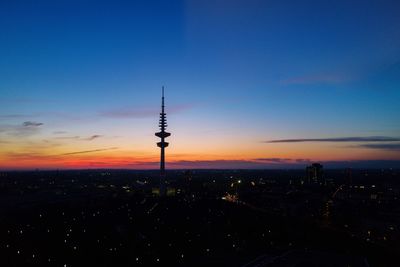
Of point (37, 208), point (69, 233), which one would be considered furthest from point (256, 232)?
point (37, 208)

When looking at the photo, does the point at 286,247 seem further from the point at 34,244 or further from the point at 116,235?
the point at 34,244

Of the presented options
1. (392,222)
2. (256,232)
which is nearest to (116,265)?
(256,232)

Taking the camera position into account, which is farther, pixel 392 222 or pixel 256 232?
pixel 392 222

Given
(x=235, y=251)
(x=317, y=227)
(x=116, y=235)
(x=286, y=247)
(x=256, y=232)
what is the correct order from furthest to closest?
1. (x=317, y=227)
2. (x=256, y=232)
3. (x=116, y=235)
4. (x=286, y=247)
5. (x=235, y=251)

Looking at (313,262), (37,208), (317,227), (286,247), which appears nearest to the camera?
(313,262)

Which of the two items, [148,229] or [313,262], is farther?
[148,229]

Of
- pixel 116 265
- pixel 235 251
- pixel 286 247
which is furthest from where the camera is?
pixel 286 247

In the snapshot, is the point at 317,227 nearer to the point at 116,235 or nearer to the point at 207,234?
the point at 207,234

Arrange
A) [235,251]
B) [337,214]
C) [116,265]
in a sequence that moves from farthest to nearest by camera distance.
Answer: [337,214] → [235,251] → [116,265]
